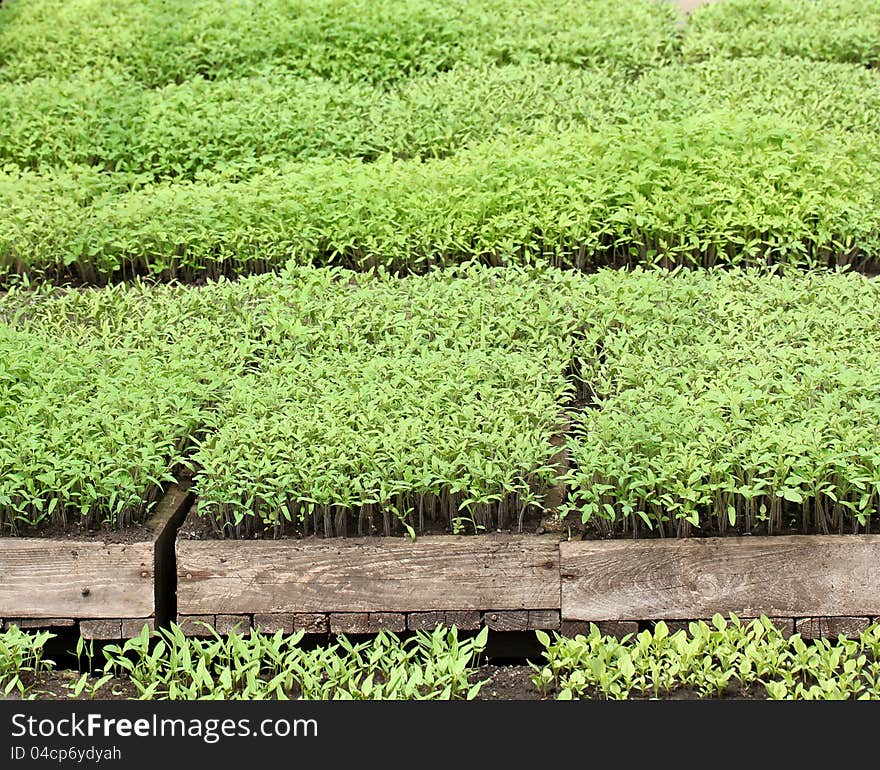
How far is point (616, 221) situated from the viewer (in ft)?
19.5

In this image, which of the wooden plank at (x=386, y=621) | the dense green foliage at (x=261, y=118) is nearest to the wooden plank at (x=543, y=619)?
the wooden plank at (x=386, y=621)

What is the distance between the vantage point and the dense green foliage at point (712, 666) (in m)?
3.15

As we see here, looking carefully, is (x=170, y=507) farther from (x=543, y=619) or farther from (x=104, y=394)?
(x=543, y=619)

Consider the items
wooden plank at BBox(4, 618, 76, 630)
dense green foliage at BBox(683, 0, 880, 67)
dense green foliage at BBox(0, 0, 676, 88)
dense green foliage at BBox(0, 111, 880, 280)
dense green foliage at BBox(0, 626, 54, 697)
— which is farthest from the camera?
dense green foliage at BBox(683, 0, 880, 67)

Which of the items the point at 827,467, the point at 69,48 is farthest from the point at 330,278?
the point at 69,48

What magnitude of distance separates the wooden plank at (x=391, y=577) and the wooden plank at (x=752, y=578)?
0.86ft

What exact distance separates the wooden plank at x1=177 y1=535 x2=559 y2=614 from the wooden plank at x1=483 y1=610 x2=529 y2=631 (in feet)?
0.07

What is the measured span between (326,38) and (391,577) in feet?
21.6

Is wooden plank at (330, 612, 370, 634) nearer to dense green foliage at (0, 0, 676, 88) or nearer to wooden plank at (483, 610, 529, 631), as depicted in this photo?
wooden plank at (483, 610, 529, 631)

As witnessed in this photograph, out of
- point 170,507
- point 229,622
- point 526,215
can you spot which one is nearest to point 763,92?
point 526,215

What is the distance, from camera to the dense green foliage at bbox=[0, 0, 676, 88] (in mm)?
8922

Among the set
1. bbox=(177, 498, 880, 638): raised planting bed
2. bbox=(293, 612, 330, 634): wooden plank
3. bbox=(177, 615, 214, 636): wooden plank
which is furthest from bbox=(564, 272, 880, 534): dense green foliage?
bbox=(177, 615, 214, 636): wooden plank

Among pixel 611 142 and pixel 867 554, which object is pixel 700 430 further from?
pixel 611 142

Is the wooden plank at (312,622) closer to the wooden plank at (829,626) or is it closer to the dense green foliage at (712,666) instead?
the dense green foliage at (712,666)
